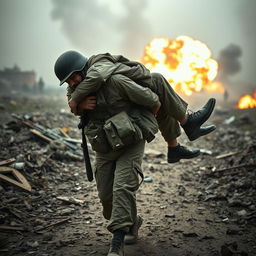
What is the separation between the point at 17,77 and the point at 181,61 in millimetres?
39989

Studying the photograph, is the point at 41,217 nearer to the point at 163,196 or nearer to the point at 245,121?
the point at 163,196

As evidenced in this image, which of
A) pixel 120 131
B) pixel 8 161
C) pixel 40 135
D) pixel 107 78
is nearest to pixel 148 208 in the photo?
pixel 120 131

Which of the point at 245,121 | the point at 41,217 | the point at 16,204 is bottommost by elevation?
the point at 41,217

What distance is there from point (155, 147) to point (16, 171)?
16.8 ft

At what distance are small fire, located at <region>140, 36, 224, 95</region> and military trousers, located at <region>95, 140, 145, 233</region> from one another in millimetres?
11492

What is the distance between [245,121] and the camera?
483 inches

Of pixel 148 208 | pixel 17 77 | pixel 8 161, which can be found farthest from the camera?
pixel 17 77

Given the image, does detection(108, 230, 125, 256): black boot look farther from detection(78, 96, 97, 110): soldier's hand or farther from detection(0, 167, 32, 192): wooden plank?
detection(0, 167, 32, 192): wooden plank

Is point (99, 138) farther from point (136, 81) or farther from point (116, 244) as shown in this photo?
point (116, 244)

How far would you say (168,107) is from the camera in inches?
131

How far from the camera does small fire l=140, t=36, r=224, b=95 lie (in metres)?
14.2

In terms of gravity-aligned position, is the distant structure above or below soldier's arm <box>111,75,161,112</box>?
above

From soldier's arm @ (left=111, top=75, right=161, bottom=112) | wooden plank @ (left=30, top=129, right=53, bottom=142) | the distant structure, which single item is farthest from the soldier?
the distant structure

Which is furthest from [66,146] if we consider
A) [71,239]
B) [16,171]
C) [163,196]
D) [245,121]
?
[245,121]
